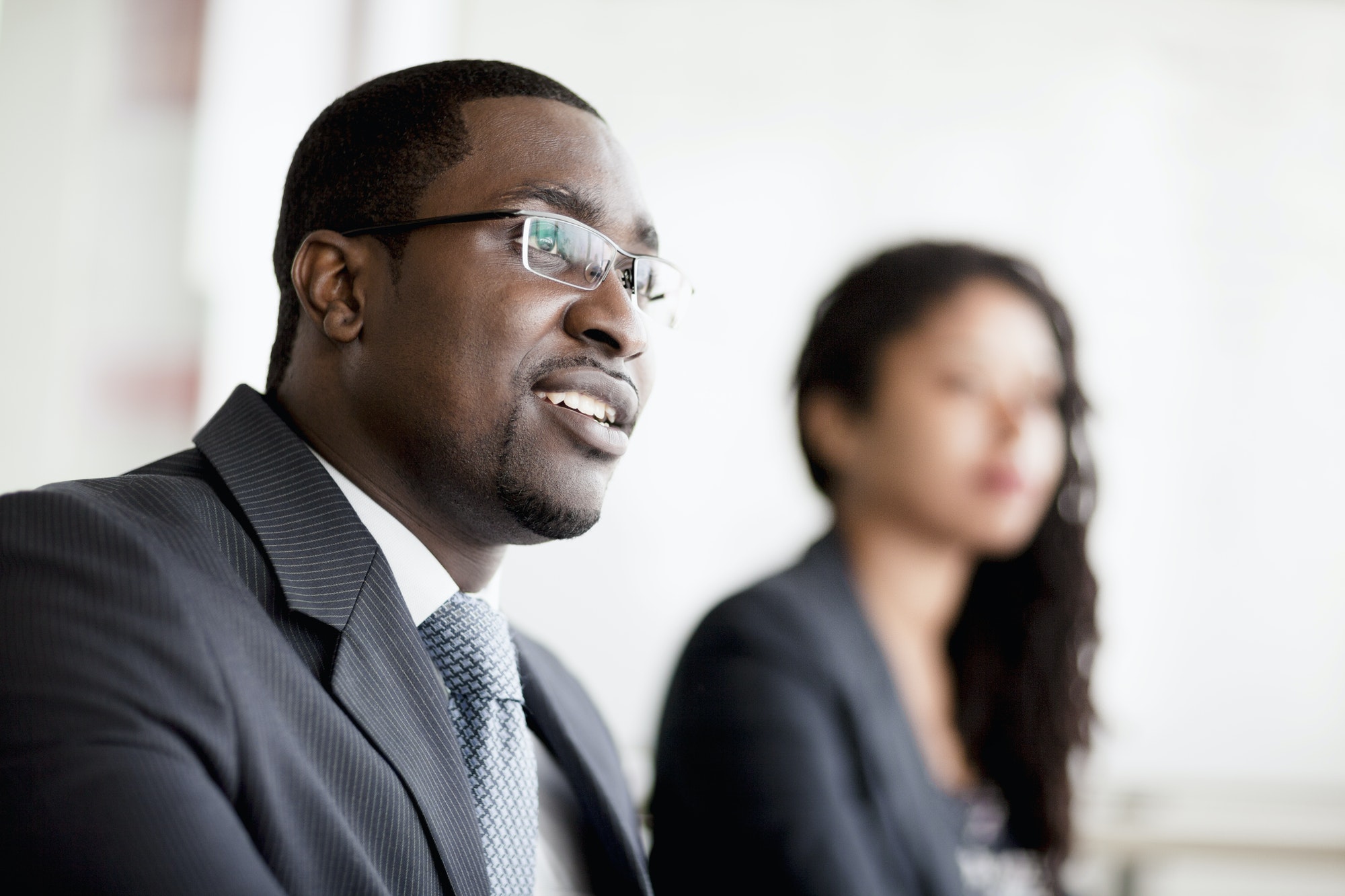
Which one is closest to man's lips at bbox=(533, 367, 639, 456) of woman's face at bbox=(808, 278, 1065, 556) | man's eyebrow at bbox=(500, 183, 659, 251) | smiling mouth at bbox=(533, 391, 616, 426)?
smiling mouth at bbox=(533, 391, 616, 426)

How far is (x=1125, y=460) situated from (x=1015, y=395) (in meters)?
→ 0.99

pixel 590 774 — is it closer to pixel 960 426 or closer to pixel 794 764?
pixel 794 764

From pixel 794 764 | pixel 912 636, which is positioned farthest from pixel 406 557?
pixel 912 636

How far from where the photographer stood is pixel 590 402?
42.0 inches

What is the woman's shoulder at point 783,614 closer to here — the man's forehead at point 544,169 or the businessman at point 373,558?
the businessman at point 373,558

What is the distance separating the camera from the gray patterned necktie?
96 centimetres

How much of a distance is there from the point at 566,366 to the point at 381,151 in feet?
0.97

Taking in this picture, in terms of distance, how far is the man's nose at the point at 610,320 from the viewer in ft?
3.48

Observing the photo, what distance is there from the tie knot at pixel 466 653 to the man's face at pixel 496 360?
0.29 feet

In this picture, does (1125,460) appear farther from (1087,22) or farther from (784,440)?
(1087,22)

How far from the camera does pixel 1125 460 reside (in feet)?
8.16

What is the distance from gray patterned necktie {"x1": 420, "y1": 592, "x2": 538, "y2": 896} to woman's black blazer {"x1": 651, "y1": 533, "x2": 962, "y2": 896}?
1.51ft

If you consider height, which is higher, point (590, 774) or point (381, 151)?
point (381, 151)

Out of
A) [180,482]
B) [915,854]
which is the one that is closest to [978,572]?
[915,854]
